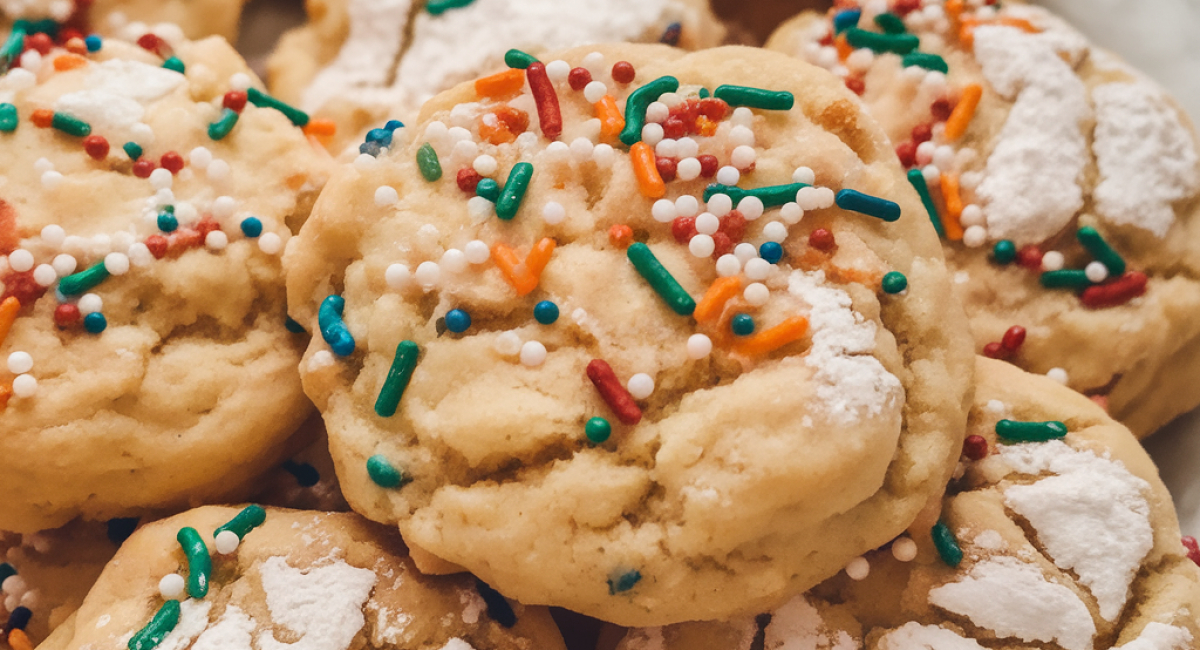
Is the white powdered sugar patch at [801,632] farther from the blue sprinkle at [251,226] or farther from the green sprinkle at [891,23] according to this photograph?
the green sprinkle at [891,23]

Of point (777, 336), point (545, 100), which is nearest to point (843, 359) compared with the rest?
point (777, 336)

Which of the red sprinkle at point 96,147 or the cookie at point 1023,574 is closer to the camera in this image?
the cookie at point 1023,574

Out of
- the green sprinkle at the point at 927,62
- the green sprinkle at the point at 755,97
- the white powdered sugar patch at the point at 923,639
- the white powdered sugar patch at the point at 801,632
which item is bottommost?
the white powdered sugar patch at the point at 801,632

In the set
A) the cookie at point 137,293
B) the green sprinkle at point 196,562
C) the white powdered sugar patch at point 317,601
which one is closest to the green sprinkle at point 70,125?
the cookie at point 137,293

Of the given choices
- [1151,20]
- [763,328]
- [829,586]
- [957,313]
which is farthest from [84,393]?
[1151,20]

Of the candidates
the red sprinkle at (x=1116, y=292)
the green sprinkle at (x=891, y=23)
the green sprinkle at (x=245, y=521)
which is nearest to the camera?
the green sprinkle at (x=245, y=521)

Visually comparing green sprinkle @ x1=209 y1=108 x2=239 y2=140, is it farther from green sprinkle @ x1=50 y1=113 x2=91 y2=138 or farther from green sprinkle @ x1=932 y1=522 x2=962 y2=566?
green sprinkle @ x1=932 y1=522 x2=962 y2=566

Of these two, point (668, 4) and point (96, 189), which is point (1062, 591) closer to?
point (668, 4)
